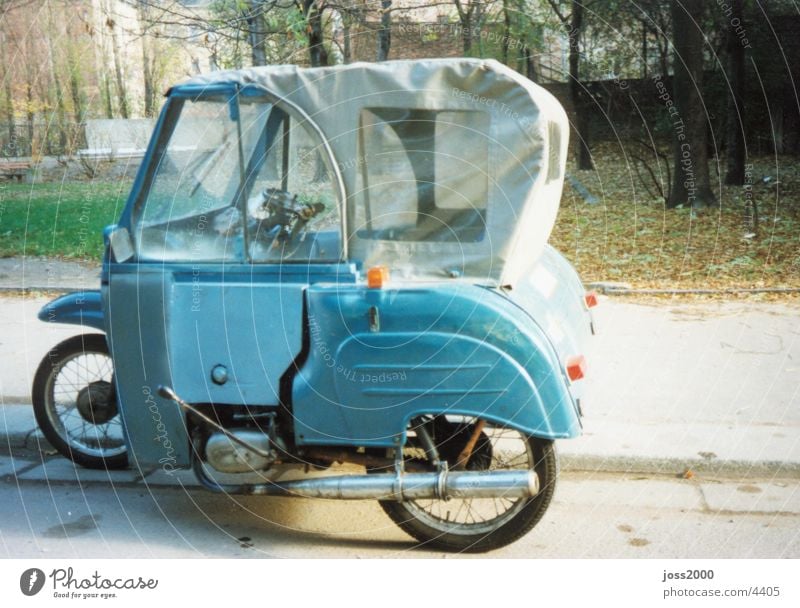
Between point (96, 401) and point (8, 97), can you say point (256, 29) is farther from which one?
point (96, 401)

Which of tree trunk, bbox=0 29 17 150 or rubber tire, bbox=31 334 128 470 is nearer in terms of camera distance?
rubber tire, bbox=31 334 128 470

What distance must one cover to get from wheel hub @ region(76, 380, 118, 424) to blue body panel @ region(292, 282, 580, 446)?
5.08 feet

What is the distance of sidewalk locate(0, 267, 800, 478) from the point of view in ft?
17.9

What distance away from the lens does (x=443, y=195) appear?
4223 millimetres

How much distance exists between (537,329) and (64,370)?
3002mm

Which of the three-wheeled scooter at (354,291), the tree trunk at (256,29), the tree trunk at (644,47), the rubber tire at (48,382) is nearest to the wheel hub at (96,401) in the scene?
the rubber tire at (48,382)

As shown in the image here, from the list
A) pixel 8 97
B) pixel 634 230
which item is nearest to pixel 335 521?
pixel 8 97

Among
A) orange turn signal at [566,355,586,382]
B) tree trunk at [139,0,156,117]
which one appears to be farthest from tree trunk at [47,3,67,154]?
orange turn signal at [566,355,586,382]

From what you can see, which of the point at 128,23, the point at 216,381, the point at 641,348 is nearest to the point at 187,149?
the point at 216,381

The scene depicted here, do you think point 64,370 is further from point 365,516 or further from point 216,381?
point 365,516

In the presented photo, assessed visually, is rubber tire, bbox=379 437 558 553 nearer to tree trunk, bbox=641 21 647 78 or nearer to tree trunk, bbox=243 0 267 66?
tree trunk, bbox=243 0 267 66

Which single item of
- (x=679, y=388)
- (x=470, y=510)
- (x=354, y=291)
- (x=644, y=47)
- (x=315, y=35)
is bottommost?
(x=679, y=388)

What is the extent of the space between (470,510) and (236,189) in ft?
6.48

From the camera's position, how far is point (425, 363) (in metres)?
4.06
